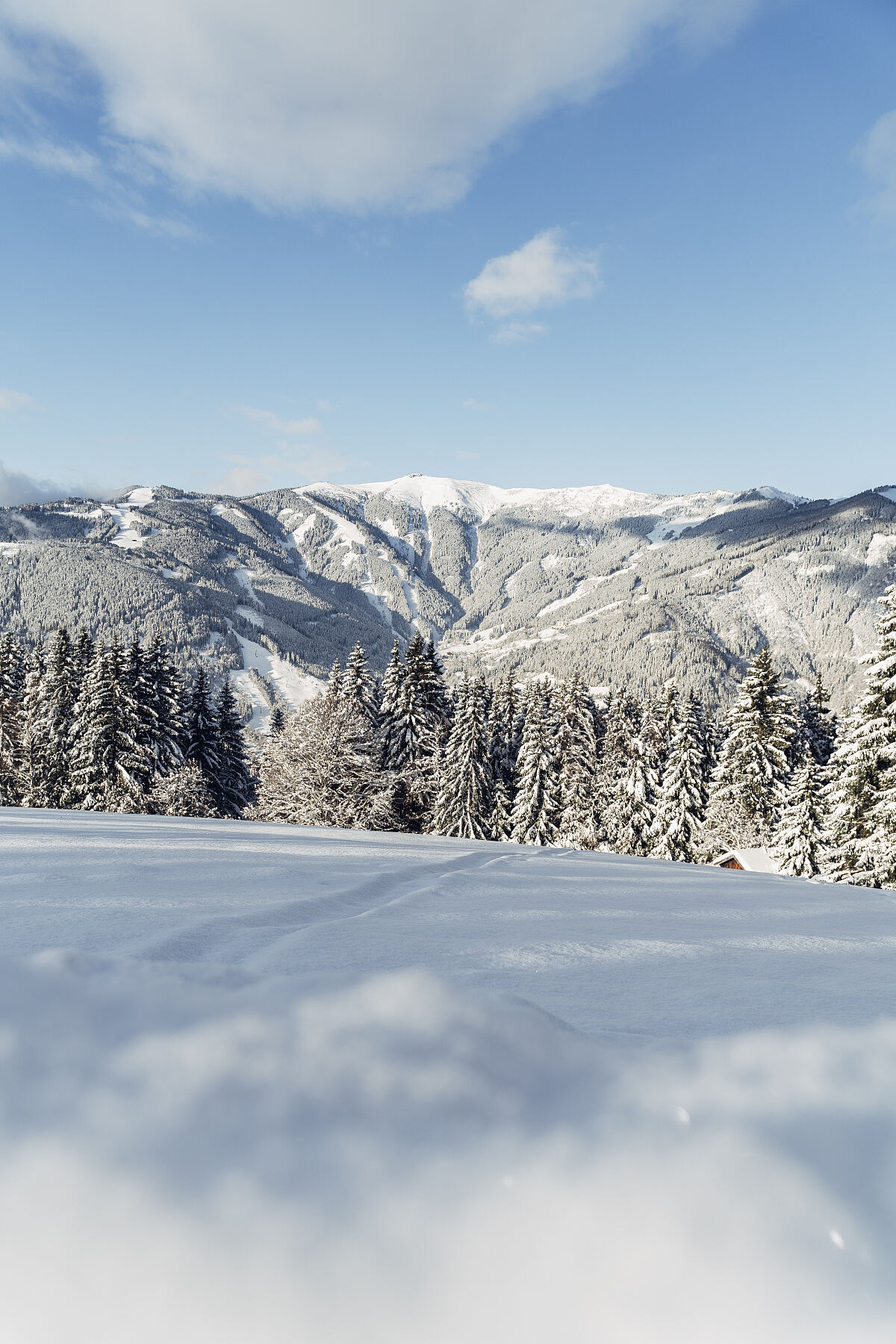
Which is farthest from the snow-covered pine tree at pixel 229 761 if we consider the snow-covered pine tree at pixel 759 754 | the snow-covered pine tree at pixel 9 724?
the snow-covered pine tree at pixel 759 754

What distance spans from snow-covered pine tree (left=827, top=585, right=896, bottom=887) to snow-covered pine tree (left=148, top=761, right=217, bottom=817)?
2225 centimetres

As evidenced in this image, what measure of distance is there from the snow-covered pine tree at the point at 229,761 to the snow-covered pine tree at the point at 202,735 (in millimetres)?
313

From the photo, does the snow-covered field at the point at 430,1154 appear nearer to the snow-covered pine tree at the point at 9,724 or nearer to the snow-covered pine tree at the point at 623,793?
the snow-covered pine tree at the point at 623,793

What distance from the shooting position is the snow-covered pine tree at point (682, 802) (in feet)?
97.6

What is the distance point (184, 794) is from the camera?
2705cm

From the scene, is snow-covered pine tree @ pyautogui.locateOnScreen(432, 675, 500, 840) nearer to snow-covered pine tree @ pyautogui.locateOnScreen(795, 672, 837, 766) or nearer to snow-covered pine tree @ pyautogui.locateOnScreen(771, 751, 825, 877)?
snow-covered pine tree @ pyautogui.locateOnScreen(771, 751, 825, 877)

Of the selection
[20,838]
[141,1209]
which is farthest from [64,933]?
[20,838]

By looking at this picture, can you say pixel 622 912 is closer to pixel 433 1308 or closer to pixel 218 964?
pixel 218 964

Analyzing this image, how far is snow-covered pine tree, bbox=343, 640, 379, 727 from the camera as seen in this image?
30.0 m

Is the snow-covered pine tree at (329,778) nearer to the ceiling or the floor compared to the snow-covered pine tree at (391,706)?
nearer to the floor

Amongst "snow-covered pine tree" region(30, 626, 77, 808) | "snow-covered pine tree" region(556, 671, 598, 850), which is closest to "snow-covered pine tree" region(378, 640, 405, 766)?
"snow-covered pine tree" region(556, 671, 598, 850)

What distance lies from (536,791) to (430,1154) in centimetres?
3149

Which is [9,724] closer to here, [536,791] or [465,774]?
[465,774]

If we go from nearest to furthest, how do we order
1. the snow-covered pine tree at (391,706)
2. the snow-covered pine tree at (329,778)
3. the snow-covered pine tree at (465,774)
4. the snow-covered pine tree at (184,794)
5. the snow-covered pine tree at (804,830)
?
the snow-covered pine tree at (804,830) → the snow-covered pine tree at (329,778) → the snow-covered pine tree at (184,794) → the snow-covered pine tree at (465,774) → the snow-covered pine tree at (391,706)
